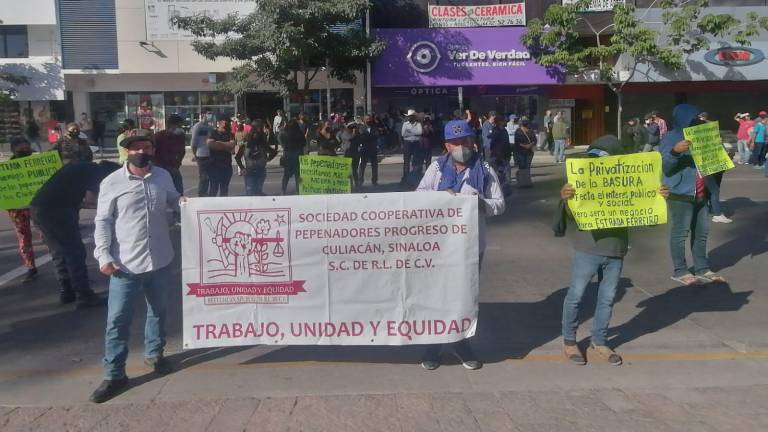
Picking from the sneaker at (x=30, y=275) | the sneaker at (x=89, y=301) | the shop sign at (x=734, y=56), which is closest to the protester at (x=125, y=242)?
the sneaker at (x=89, y=301)

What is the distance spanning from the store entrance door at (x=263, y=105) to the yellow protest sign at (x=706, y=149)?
2456 centimetres

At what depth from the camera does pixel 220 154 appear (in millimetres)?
12664

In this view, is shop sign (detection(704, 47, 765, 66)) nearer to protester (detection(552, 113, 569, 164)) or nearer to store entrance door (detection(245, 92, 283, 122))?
protester (detection(552, 113, 569, 164))

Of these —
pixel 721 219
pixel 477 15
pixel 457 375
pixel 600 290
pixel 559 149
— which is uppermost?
pixel 477 15

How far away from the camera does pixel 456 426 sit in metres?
4.81

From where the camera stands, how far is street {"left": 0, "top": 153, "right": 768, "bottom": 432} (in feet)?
16.3

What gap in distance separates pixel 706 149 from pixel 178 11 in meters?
23.9

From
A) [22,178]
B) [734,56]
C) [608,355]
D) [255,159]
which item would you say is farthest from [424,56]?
[608,355]

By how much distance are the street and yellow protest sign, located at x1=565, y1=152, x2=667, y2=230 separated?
42.0 inches

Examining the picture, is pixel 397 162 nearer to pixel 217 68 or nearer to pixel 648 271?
pixel 217 68

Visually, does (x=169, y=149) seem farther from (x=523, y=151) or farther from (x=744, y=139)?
(x=744, y=139)

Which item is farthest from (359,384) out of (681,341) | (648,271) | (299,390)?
(648,271)

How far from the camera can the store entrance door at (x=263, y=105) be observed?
3167 centimetres

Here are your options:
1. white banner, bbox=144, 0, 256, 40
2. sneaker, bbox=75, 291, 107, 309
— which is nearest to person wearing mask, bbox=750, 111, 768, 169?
white banner, bbox=144, 0, 256, 40
